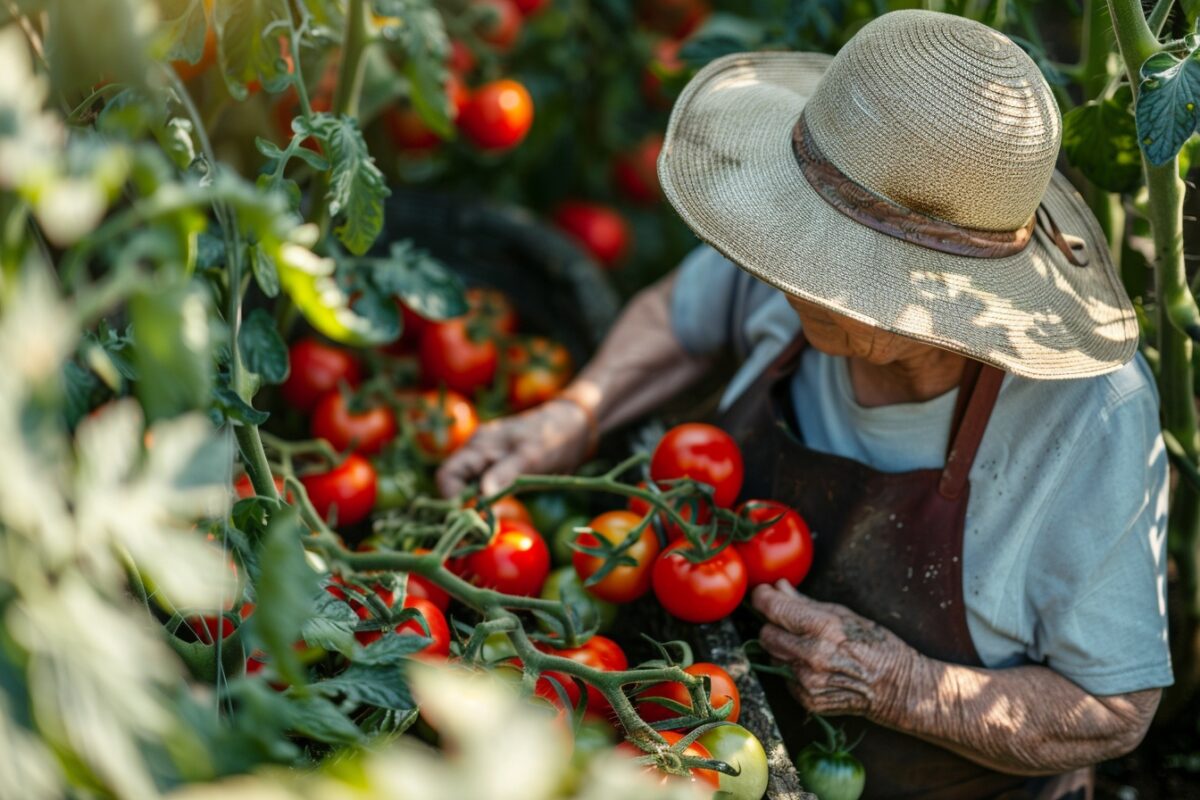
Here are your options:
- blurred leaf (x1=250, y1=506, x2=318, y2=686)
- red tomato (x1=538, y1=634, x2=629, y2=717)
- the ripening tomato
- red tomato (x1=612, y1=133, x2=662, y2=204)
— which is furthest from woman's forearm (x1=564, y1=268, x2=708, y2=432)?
blurred leaf (x1=250, y1=506, x2=318, y2=686)

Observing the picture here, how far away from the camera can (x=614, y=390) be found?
177 centimetres

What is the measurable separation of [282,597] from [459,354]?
1.33 metres

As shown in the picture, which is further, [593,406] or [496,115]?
[496,115]

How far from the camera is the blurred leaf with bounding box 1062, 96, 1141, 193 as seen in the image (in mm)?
1361

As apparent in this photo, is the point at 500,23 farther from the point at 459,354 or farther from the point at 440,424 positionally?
the point at 440,424

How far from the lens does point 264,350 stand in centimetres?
133

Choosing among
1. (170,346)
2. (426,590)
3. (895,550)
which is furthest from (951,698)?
(170,346)

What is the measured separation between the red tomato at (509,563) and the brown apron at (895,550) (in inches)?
14.2

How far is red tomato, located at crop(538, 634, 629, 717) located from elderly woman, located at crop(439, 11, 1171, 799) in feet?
0.84

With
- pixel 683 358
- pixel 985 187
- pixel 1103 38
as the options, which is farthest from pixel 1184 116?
pixel 683 358

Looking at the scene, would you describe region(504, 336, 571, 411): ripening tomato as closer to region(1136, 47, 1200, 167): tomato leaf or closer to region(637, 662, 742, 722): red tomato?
region(637, 662, 742, 722): red tomato

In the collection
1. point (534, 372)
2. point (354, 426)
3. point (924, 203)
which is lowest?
point (534, 372)

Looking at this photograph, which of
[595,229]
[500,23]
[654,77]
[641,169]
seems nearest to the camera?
[500,23]

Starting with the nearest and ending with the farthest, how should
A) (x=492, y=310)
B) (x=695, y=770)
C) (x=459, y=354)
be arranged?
(x=695, y=770)
(x=459, y=354)
(x=492, y=310)
